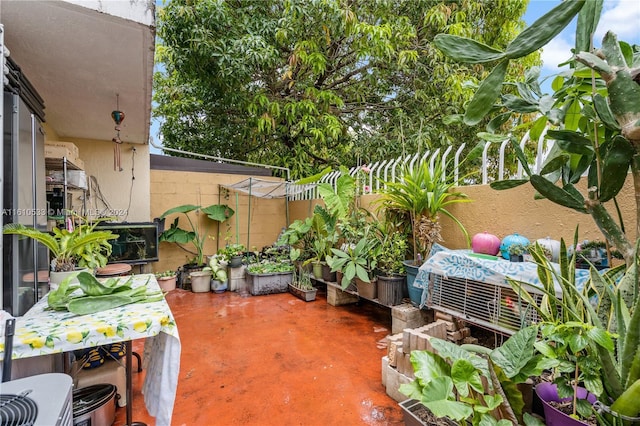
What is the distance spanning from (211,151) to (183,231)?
2760 mm

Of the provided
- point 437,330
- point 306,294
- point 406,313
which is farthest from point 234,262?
point 437,330

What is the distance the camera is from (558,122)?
145 cm

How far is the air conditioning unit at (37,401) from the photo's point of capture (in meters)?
0.74

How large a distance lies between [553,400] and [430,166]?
2.11m

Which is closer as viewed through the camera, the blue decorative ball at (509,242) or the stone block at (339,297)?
the blue decorative ball at (509,242)

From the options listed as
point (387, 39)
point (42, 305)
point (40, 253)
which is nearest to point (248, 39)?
point (387, 39)

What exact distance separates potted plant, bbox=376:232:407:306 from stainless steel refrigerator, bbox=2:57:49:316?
279 cm

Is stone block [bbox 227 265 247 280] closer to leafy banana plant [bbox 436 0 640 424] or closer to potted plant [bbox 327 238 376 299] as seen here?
potted plant [bbox 327 238 376 299]

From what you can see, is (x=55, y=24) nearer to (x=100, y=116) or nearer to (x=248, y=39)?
(x=100, y=116)

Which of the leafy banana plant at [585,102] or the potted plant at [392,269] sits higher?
the leafy banana plant at [585,102]

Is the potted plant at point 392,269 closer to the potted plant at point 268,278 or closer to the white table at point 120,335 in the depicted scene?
the potted plant at point 268,278

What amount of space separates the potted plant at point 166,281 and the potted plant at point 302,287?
1.97 m

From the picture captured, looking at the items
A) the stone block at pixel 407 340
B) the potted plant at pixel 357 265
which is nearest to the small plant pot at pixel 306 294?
the potted plant at pixel 357 265

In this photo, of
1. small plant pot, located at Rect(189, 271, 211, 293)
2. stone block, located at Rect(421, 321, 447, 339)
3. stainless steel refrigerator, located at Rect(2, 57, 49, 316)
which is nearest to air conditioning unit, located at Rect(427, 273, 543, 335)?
stone block, located at Rect(421, 321, 447, 339)
